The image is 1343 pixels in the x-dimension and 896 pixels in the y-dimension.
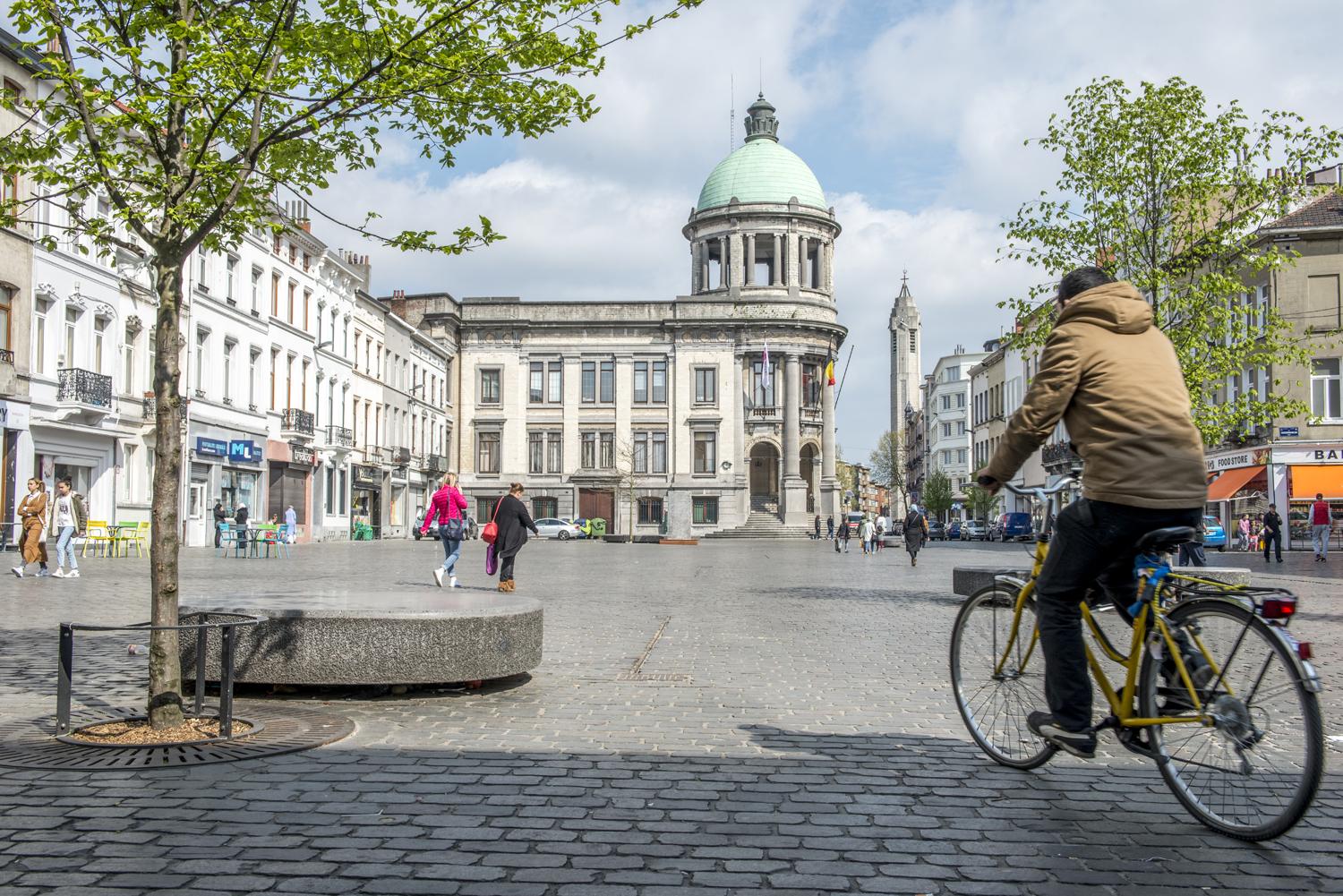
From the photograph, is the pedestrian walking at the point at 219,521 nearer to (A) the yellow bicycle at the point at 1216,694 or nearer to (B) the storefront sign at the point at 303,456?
(B) the storefront sign at the point at 303,456

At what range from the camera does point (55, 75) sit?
6.46m

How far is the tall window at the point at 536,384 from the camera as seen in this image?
80.8m

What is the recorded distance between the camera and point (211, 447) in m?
41.7

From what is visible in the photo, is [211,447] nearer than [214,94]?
No

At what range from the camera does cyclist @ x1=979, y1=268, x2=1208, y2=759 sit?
15.3 ft

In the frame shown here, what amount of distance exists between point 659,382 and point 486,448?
1158 cm

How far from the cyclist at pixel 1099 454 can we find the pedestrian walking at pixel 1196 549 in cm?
7

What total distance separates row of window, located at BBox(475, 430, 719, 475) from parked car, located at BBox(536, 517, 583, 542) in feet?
31.3

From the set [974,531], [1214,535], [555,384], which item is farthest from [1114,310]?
Result: [974,531]

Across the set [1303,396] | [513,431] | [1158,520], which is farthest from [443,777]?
[513,431]

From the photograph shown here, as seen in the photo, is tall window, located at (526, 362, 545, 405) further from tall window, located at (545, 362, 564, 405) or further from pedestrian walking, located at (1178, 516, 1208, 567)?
pedestrian walking, located at (1178, 516, 1208, 567)

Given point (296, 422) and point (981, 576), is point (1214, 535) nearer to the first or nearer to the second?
point (981, 576)

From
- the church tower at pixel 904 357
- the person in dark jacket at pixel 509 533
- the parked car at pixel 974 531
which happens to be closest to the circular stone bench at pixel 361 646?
the person in dark jacket at pixel 509 533

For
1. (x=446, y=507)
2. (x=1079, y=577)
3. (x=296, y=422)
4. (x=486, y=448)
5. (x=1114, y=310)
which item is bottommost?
(x=1079, y=577)
